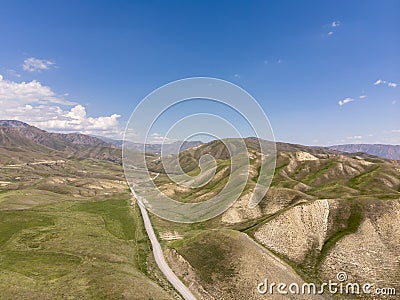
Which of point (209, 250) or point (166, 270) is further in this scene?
point (209, 250)

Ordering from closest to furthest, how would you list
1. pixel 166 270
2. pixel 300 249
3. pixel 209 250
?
1. pixel 166 270
2. pixel 209 250
3. pixel 300 249

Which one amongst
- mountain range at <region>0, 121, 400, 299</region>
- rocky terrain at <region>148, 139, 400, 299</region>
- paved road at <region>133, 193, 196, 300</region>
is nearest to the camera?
paved road at <region>133, 193, 196, 300</region>

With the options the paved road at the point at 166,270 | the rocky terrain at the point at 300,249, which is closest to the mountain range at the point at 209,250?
the rocky terrain at the point at 300,249

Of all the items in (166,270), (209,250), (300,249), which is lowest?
(166,270)

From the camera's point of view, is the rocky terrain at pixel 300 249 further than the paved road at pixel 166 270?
Yes

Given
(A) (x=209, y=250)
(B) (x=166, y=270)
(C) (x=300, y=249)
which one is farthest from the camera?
(C) (x=300, y=249)

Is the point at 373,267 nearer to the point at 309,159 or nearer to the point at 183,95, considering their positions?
the point at 183,95

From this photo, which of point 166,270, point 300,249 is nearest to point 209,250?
point 166,270

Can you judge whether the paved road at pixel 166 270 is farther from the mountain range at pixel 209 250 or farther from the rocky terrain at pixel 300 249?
the rocky terrain at pixel 300 249

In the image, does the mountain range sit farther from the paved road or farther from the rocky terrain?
the paved road

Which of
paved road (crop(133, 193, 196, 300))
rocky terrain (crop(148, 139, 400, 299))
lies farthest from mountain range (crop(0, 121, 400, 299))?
paved road (crop(133, 193, 196, 300))

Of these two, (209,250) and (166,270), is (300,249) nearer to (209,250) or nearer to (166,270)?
(209,250)
